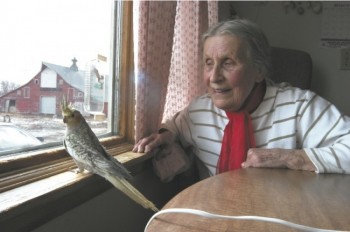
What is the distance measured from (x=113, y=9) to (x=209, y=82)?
44 centimetres

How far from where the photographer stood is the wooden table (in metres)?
0.59

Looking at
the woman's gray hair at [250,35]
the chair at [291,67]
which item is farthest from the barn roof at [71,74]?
the chair at [291,67]

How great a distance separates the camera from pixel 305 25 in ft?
7.79

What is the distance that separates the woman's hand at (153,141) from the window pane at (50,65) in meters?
0.17

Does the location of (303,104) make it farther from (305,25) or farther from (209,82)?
(305,25)

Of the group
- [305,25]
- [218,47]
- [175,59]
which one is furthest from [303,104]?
[305,25]

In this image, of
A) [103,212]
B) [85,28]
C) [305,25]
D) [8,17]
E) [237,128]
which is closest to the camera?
[8,17]

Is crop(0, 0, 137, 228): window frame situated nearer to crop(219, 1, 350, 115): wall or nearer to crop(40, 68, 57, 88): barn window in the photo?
crop(40, 68, 57, 88): barn window

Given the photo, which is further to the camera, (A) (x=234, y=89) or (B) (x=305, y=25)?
(B) (x=305, y=25)

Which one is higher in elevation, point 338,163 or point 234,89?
point 234,89

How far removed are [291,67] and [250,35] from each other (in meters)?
0.84

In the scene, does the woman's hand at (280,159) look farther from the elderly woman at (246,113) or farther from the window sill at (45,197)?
the window sill at (45,197)

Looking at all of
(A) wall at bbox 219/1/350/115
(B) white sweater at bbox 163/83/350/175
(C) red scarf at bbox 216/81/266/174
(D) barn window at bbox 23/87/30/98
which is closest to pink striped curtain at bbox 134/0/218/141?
(B) white sweater at bbox 163/83/350/175

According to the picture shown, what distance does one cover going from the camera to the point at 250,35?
1296 mm
